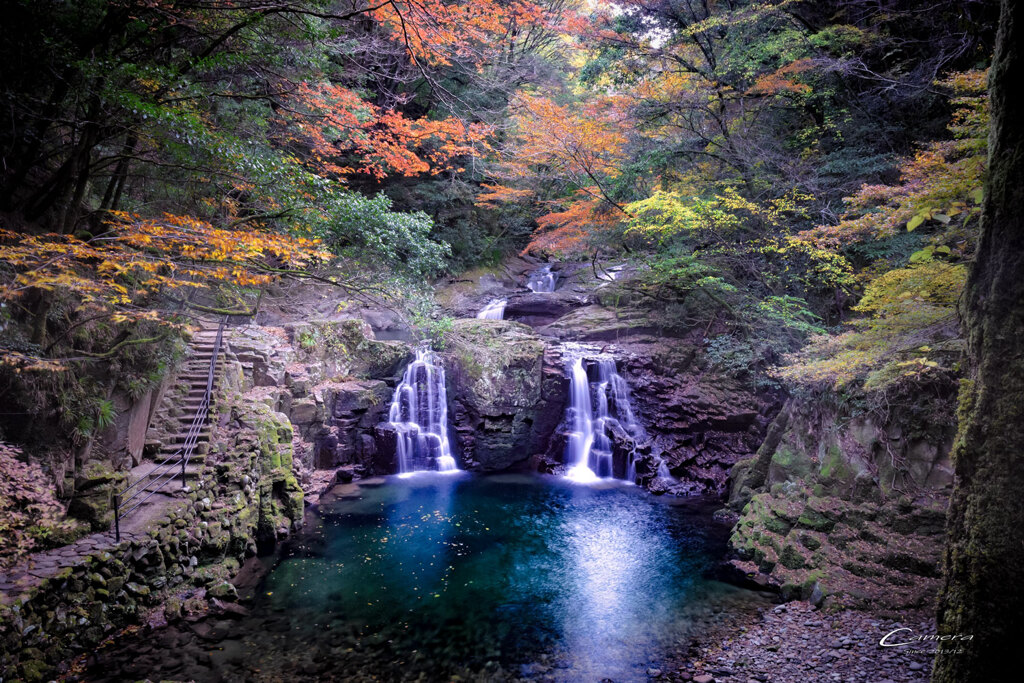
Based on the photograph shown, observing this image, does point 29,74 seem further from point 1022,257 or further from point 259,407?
point 1022,257

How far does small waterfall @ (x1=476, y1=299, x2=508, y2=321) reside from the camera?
20.4 m

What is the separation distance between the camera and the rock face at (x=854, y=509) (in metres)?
7.27

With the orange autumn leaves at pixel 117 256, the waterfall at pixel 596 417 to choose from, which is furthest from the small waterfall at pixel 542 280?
the orange autumn leaves at pixel 117 256

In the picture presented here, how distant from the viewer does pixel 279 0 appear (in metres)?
4.70

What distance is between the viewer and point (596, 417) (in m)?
15.6

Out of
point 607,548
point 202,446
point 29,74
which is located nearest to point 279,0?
point 29,74

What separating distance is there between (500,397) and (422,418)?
2586 millimetres

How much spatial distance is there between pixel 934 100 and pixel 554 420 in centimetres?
1233

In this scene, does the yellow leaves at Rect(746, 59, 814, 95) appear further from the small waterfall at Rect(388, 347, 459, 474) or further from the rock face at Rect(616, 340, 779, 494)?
the small waterfall at Rect(388, 347, 459, 474)

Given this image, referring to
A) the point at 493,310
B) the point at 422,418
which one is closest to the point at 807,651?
the point at 422,418

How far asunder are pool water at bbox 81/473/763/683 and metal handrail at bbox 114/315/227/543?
2.24m

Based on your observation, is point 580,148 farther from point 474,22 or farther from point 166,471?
point 166,471

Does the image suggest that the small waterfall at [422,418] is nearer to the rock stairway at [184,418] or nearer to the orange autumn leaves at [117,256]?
the rock stairway at [184,418]

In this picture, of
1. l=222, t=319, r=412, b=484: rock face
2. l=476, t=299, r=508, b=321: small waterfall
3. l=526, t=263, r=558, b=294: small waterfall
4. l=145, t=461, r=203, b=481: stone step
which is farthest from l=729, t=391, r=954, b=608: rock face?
l=526, t=263, r=558, b=294: small waterfall
